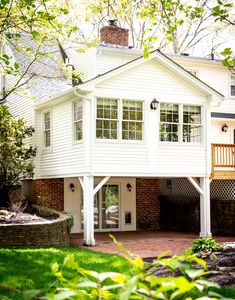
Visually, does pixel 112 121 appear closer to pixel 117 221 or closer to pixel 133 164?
pixel 133 164

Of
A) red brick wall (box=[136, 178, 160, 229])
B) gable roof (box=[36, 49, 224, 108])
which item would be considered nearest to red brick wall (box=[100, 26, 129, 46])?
gable roof (box=[36, 49, 224, 108])

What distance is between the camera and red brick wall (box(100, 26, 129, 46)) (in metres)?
21.7

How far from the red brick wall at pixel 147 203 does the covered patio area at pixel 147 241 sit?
1171 mm

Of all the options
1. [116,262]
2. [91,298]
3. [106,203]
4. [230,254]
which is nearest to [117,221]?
[106,203]

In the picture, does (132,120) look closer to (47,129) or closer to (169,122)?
(169,122)

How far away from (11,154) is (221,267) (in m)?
12.0

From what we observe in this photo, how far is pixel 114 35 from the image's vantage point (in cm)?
2183

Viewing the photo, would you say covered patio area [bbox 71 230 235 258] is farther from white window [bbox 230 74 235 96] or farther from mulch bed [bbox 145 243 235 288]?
white window [bbox 230 74 235 96]

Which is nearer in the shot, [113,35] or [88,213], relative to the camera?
[88,213]

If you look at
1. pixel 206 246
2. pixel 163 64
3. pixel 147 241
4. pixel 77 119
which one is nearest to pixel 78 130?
pixel 77 119

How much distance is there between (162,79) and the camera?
1783 centimetres

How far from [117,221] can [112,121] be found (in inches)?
241

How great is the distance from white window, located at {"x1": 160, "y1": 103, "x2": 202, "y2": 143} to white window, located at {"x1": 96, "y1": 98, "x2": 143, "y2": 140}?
982mm

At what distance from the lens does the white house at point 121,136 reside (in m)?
16.4
